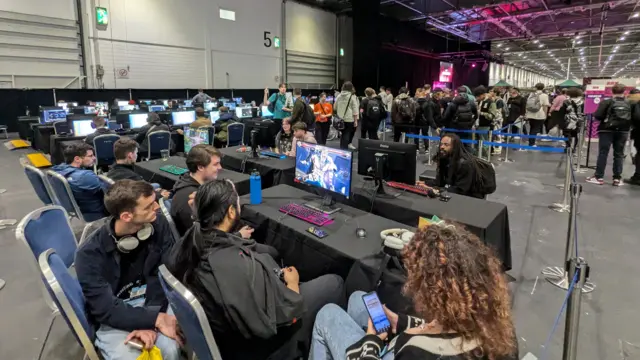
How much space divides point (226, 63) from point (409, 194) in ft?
40.2

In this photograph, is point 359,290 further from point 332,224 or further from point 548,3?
point 548,3

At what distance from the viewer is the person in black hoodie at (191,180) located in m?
2.40

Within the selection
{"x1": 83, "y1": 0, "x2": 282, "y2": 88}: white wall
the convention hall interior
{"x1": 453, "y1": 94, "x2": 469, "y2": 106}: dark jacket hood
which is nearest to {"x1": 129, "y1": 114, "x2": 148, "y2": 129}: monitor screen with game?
the convention hall interior

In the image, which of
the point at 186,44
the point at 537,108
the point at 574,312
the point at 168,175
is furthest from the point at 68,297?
the point at 186,44

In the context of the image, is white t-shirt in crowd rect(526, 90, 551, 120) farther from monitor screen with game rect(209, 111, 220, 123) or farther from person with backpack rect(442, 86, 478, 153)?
monitor screen with game rect(209, 111, 220, 123)

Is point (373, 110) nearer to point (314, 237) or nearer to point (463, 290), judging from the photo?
point (314, 237)

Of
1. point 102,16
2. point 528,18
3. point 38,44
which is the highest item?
point 528,18

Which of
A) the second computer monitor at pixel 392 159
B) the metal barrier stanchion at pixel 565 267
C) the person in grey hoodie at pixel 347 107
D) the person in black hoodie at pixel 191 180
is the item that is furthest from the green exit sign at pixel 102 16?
the metal barrier stanchion at pixel 565 267

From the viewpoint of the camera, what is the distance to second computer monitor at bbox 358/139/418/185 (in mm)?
2721

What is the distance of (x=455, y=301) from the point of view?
3.28ft

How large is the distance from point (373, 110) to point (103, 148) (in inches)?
192

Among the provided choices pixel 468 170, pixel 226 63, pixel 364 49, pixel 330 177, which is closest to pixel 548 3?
pixel 364 49

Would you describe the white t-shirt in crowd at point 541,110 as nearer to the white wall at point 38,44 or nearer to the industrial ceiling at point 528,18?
the industrial ceiling at point 528,18

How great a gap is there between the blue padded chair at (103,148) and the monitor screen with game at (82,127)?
1.60m
